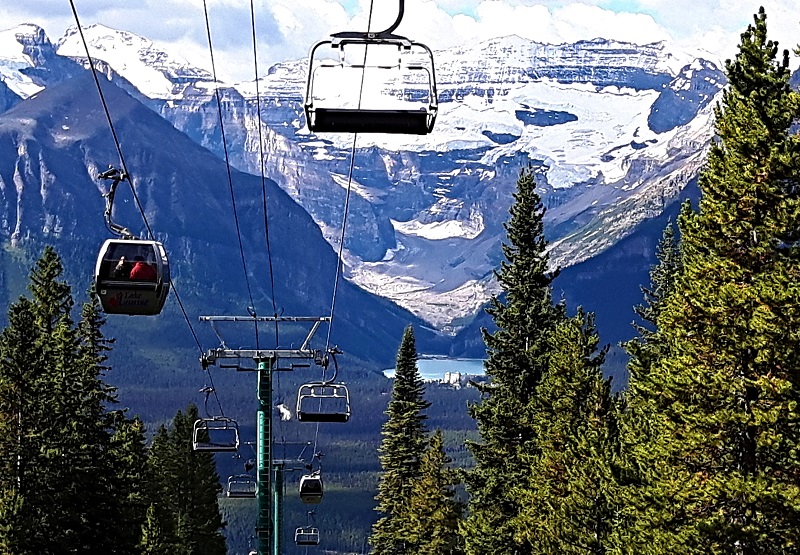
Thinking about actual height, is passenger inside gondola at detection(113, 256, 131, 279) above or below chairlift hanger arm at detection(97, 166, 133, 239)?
below

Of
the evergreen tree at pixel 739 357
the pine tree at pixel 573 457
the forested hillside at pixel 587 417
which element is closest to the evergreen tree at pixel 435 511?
the forested hillside at pixel 587 417

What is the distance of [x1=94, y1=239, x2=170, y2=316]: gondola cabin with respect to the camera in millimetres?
28703

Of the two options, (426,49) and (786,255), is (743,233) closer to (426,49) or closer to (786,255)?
(786,255)

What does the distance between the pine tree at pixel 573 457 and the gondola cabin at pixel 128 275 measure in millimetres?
21504

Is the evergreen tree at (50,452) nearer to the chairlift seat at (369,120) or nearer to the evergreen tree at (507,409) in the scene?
the evergreen tree at (507,409)

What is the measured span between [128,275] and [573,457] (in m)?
27.2

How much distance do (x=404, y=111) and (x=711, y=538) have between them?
17.0m

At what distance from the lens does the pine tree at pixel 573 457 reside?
49.8 meters

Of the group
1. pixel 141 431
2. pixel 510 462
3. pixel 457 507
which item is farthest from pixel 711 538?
pixel 141 431

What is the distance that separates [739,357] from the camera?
34125mm

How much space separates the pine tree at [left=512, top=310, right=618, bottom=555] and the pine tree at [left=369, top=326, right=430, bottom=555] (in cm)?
3869

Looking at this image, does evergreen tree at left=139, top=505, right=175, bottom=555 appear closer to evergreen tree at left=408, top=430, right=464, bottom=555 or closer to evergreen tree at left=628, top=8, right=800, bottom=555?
evergreen tree at left=408, top=430, right=464, bottom=555

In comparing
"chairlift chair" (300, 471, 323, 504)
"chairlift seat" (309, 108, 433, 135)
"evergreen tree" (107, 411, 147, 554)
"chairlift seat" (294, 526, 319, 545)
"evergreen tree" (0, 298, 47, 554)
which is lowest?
"chairlift seat" (294, 526, 319, 545)

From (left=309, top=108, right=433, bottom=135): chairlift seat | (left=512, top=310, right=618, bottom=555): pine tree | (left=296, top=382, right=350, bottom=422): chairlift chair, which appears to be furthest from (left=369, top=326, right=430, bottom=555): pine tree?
(left=309, top=108, right=433, bottom=135): chairlift seat
